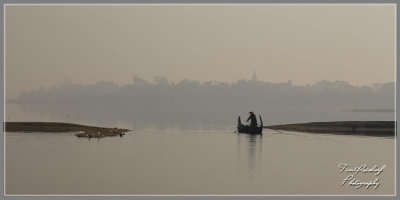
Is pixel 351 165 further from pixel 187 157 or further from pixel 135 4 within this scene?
pixel 135 4

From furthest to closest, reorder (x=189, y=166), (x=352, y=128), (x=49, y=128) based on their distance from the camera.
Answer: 1. (x=352, y=128)
2. (x=49, y=128)
3. (x=189, y=166)

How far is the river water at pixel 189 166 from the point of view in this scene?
3594 centimetres

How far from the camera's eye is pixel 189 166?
45.2 m

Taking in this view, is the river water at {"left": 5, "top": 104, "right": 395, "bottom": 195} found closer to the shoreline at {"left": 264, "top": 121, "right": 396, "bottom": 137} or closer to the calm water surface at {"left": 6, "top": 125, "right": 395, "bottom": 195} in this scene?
the calm water surface at {"left": 6, "top": 125, "right": 395, "bottom": 195}

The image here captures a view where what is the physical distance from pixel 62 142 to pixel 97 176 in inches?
1073

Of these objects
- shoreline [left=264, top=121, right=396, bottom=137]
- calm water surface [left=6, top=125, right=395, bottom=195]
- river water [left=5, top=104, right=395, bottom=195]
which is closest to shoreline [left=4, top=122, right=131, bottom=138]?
calm water surface [left=6, top=125, right=395, bottom=195]

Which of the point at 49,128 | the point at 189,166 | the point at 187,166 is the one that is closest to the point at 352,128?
the point at 189,166

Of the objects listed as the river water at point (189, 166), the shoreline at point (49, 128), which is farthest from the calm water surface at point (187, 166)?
the shoreline at point (49, 128)

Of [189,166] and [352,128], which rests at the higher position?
[352,128]

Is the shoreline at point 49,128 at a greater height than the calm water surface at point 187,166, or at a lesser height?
greater

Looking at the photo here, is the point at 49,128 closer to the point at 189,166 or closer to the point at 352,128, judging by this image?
the point at 189,166

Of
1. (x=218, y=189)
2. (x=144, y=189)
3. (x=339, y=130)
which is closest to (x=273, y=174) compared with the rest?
(x=218, y=189)

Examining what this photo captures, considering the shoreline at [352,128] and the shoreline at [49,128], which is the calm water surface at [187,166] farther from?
the shoreline at [352,128]

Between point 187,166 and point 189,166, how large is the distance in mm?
193
